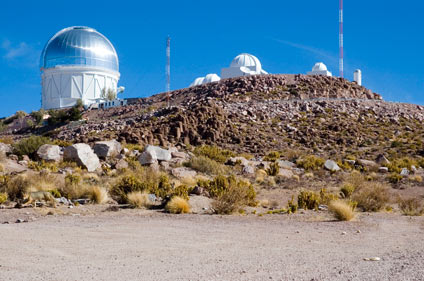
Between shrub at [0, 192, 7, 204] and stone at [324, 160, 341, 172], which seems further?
stone at [324, 160, 341, 172]

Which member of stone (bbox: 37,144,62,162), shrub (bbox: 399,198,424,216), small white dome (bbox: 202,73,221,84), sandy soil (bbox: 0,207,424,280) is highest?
small white dome (bbox: 202,73,221,84)

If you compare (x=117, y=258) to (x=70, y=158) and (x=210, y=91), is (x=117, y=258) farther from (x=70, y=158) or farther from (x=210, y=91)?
(x=210, y=91)

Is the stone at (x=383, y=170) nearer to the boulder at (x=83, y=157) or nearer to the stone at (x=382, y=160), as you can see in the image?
the stone at (x=382, y=160)

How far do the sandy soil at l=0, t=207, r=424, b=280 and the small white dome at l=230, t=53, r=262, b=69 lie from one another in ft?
151

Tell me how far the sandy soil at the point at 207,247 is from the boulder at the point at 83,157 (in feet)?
28.0

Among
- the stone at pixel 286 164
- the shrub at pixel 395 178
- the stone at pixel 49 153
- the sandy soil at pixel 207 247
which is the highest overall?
the stone at pixel 49 153

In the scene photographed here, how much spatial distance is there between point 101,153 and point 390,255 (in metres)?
16.6

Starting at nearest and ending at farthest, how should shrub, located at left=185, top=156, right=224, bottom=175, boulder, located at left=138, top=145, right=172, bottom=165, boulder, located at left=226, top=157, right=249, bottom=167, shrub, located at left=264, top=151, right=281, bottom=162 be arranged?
boulder, located at left=138, top=145, right=172, bottom=165 → shrub, located at left=185, top=156, right=224, bottom=175 → boulder, located at left=226, top=157, right=249, bottom=167 → shrub, located at left=264, top=151, right=281, bottom=162

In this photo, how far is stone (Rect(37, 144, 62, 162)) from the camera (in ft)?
65.4

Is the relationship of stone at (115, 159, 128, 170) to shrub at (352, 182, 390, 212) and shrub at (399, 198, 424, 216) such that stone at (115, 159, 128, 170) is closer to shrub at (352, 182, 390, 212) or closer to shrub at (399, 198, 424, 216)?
shrub at (352, 182, 390, 212)

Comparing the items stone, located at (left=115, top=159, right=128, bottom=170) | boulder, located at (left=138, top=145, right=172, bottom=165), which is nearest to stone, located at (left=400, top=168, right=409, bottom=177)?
boulder, located at (left=138, top=145, right=172, bottom=165)

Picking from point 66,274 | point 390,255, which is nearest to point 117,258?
point 66,274

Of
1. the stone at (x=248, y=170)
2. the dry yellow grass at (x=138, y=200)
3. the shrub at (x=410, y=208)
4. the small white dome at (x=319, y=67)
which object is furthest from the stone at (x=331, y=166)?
the small white dome at (x=319, y=67)

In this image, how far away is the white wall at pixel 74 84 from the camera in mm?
53219
